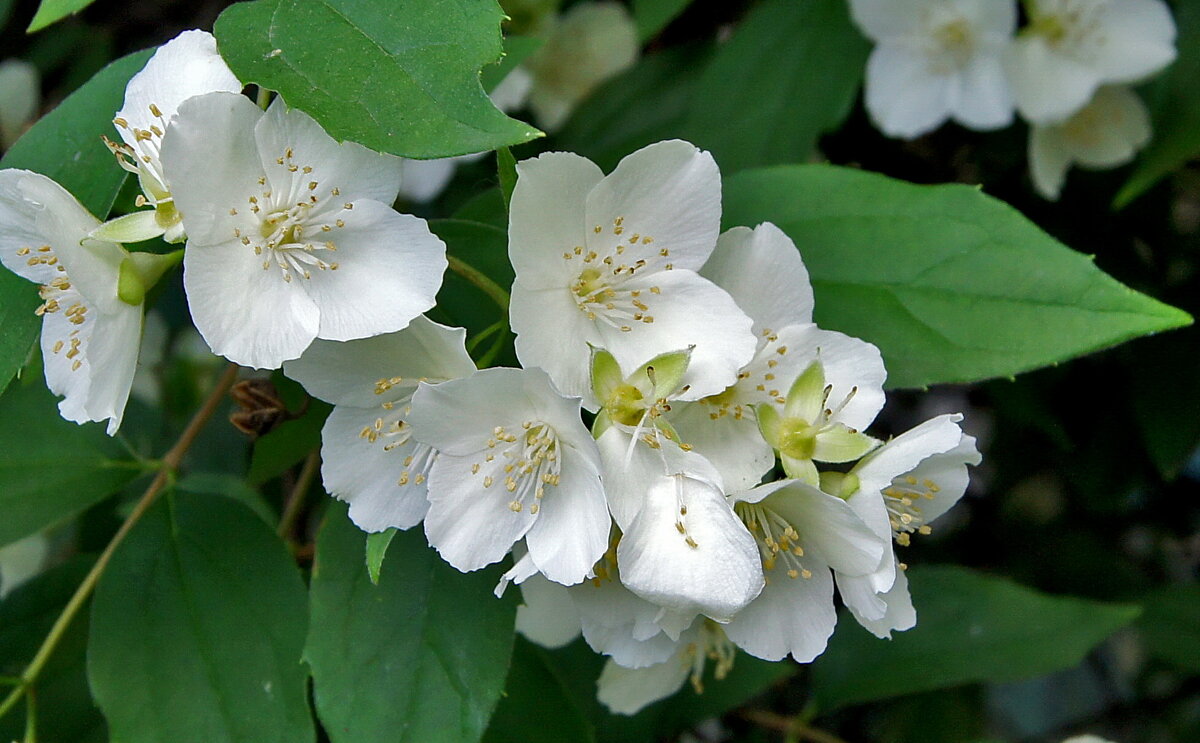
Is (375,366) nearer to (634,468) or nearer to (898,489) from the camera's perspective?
(634,468)

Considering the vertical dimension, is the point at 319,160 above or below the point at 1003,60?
above

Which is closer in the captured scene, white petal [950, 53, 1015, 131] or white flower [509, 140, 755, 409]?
white flower [509, 140, 755, 409]

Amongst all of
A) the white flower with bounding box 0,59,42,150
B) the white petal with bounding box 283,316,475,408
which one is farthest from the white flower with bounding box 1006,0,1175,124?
the white flower with bounding box 0,59,42,150

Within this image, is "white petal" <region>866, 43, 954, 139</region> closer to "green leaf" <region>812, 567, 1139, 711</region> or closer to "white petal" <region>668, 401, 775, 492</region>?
"green leaf" <region>812, 567, 1139, 711</region>

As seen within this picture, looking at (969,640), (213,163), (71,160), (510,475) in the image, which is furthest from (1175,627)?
(71,160)

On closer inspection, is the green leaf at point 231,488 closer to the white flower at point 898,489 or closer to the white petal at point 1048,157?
the white flower at point 898,489

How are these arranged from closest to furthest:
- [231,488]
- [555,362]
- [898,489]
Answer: [555,362] < [898,489] < [231,488]
